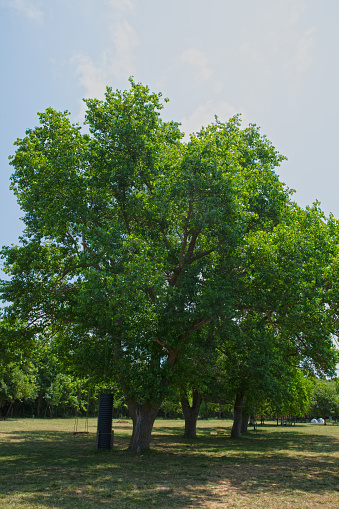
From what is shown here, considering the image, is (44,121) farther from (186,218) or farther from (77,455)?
(77,455)

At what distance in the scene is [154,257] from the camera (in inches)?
667

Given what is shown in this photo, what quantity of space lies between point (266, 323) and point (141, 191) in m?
8.67

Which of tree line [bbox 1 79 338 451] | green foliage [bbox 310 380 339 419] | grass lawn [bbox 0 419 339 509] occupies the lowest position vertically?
green foliage [bbox 310 380 339 419]

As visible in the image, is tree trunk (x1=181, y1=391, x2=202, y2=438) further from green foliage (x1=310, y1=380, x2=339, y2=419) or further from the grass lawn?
green foliage (x1=310, y1=380, x2=339, y2=419)

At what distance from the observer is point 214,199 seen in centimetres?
1595

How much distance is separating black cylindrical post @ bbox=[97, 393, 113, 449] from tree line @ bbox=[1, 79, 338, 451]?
1039 mm

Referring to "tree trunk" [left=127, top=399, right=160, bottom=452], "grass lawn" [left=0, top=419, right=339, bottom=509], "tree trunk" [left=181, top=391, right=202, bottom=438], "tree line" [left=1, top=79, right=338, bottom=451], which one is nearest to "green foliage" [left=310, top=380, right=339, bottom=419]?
"tree trunk" [left=181, top=391, right=202, bottom=438]

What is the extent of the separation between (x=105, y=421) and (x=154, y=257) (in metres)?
9.05

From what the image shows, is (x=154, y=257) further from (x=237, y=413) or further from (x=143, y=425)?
(x=237, y=413)

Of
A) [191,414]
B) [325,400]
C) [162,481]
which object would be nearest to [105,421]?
[162,481]

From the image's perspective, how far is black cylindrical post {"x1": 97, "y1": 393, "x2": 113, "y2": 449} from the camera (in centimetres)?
2017

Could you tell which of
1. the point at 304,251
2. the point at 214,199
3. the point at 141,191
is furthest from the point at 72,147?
the point at 304,251

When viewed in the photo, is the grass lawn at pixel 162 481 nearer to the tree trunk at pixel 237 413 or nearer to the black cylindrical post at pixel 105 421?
the black cylindrical post at pixel 105 421

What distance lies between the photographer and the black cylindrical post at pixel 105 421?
794 inches
